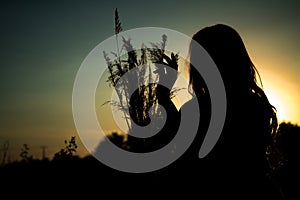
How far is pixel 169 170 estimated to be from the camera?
2760mm

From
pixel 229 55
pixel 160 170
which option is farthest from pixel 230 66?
pixel 160 170

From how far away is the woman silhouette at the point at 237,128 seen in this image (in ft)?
7.58

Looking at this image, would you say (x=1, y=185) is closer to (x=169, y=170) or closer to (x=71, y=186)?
(x=71, y=186)

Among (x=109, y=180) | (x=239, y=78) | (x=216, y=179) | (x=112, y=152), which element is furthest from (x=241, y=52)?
(x=109, y=180)

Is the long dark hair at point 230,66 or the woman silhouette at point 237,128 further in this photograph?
the long dark hair at point 230,66

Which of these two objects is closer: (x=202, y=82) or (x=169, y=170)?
(x=202, y=82)

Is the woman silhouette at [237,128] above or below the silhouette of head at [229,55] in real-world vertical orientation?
below

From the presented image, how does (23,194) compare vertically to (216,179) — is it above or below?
above

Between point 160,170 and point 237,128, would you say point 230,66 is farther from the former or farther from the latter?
point 160,170

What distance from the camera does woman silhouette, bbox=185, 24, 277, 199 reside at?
2.31 metres

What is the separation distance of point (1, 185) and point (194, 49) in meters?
3.59

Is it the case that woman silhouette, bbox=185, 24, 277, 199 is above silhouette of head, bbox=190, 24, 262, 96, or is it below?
below

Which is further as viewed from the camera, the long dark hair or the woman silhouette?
Answer: the long dark hair

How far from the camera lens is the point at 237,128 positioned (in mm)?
2340
